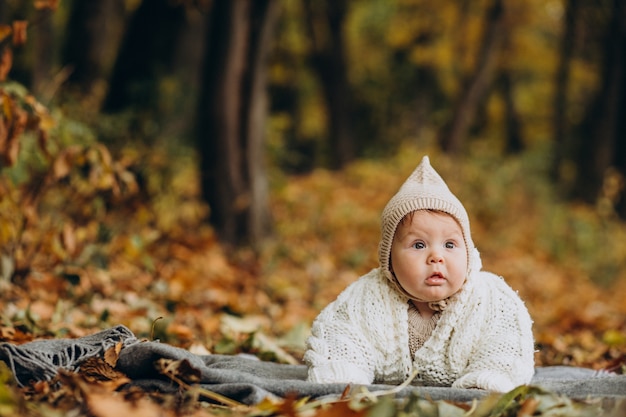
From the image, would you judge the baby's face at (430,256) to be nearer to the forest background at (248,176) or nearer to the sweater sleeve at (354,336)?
the sweater sleeve at (354,336)

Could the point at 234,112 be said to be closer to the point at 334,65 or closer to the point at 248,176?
the point at 248,176

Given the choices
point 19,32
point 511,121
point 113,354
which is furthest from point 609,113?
point 113,354

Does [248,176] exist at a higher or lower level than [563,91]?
lower

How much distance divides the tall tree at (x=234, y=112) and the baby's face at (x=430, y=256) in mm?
5194

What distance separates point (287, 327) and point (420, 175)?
8.53 feet

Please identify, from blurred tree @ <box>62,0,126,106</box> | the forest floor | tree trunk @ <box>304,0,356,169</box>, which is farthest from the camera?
tree trunk @ <box>304,0,356,169</box>

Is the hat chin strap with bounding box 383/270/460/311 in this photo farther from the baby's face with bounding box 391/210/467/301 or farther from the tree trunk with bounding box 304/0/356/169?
the tree trunk with bounding box 304/0/356/169

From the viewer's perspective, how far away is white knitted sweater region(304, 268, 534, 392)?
288cm

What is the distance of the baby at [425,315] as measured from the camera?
2898 mm

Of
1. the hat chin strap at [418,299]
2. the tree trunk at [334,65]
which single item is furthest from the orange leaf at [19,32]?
the tree trunk at [334,65]

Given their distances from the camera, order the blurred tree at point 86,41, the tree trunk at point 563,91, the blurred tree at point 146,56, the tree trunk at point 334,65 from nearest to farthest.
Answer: the blurred tree at point 146,56
the blurred tree at point 86,41
the tree trunk at point 563,91
the tree trunk at point 334,65

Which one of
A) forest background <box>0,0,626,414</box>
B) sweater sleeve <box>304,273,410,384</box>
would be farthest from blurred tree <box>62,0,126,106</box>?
sweater sleeve <box>304,273,410,384</box>

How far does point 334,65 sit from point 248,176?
11362 mm

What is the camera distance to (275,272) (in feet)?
25.1
